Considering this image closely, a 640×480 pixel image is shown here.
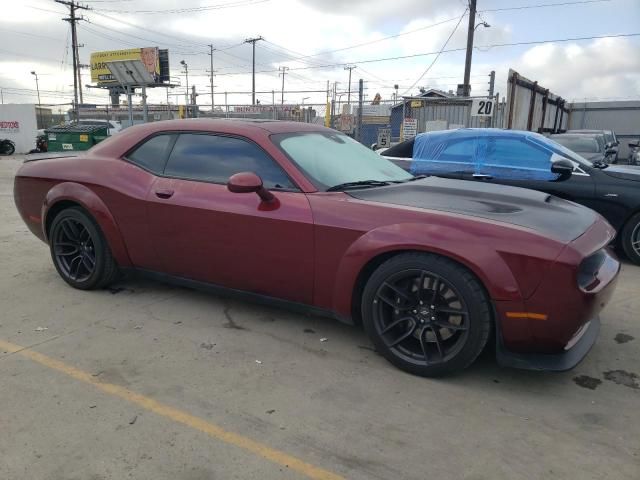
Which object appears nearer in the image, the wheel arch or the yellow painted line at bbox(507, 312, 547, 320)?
the yellow painted line at bbox(507, 312, 547, 320)

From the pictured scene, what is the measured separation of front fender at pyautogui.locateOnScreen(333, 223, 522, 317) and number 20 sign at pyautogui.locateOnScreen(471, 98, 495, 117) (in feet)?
37.1

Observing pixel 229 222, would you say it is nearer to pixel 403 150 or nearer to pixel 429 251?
pixel 429 251

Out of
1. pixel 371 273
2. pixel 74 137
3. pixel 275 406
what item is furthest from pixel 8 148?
pixel 275 406

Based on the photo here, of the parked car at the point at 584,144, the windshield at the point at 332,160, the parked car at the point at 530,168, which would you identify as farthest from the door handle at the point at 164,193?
the parked car at the point at 584,144

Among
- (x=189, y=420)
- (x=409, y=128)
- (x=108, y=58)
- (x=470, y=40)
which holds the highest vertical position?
(x=108, y=58)

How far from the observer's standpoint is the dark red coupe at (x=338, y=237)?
106 inches

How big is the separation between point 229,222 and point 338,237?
0.83 metres

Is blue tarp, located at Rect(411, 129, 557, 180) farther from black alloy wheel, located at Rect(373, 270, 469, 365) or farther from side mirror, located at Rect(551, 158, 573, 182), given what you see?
black alloy wheel, located at Rect(373, 270, 469, 365)

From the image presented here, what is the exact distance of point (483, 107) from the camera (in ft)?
43.0

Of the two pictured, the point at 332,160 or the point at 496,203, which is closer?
the point at 496,203

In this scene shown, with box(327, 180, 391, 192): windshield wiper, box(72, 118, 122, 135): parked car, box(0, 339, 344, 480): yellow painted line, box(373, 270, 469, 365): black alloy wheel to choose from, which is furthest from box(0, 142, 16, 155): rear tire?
box(373, 270, 469, 365): black alloy wheel

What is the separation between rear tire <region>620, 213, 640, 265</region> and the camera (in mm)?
5730

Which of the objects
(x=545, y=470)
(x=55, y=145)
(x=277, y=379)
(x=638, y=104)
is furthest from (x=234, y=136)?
(x=638, y=104)

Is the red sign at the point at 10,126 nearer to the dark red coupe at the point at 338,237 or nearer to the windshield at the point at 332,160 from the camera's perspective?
the dark red coupe at the point at 338,237
